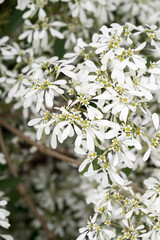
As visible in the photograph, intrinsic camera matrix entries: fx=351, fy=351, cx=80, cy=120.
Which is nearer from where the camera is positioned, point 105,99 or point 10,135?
point 105,99

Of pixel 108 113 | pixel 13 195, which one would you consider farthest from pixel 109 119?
pixel 13 195

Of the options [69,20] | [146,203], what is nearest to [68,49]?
[69,20]

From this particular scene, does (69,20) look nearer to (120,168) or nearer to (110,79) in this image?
(110,79)

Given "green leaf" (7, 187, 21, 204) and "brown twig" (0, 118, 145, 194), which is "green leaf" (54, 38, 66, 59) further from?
"green leaf" (7, 187, 21, 204)

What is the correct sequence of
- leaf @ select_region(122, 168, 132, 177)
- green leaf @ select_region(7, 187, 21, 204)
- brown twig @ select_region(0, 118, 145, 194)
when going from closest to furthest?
leaf @ select_region(122, 168, 132, 177), brown twig @ select_region(0, 118, 145, 194), green leaf @ select_region(7, 187, 21, 204)

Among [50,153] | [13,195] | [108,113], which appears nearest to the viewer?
[108,113]

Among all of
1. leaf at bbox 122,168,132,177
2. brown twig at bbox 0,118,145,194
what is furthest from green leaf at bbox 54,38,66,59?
leaf at bbox 122,168,132,177

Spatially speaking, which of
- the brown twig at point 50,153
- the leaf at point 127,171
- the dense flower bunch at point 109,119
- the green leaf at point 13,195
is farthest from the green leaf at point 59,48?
the green leaf at point 13,195

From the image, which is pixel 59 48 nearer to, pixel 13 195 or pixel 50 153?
pixel 50 153

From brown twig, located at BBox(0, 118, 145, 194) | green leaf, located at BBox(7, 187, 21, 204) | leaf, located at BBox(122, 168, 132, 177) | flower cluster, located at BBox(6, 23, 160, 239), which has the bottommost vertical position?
green leaf, located at BBox(7, 187, 21, 204)

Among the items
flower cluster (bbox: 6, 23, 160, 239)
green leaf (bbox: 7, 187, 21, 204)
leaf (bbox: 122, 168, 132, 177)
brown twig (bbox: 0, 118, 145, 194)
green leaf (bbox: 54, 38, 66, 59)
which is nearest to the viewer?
flower cluster (bbox: 6, 23, 160, 239)

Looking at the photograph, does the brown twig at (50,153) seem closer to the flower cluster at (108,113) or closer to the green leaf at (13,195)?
the flower cluster at (108,113)
